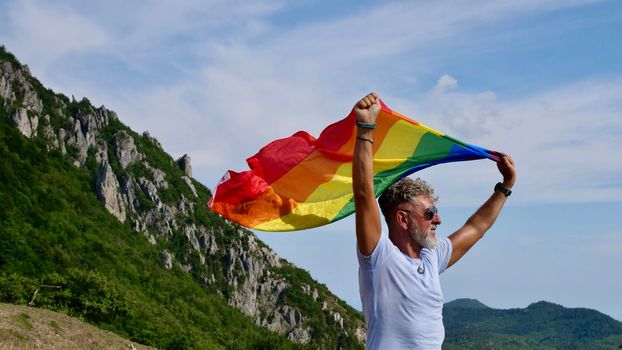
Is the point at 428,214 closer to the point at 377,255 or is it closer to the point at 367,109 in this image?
the point at 377,255

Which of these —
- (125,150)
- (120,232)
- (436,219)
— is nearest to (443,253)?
(436,219)

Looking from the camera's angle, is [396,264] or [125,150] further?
[125,150]

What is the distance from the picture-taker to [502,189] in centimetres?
688

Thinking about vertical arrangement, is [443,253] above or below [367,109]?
below

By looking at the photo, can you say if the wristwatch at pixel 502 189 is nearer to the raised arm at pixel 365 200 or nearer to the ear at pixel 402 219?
the ear at pixel 402 219

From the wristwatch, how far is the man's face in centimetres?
162

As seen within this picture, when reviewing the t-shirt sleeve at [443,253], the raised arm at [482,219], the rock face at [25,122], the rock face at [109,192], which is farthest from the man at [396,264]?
the rock face at [109,192]

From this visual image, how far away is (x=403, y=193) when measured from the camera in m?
5.54

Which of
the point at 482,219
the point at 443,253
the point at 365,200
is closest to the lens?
the point at 365,200

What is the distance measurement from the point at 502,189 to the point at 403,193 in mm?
1750

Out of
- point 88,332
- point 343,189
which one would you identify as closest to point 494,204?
point 343,189

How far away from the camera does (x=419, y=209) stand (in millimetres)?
5465

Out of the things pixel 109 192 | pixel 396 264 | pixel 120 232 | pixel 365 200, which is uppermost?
pixel 109 192

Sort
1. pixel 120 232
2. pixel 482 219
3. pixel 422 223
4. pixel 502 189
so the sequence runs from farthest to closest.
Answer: pixel 120 232, pixel 502 189, pixel 482 219, pixel 422 223
